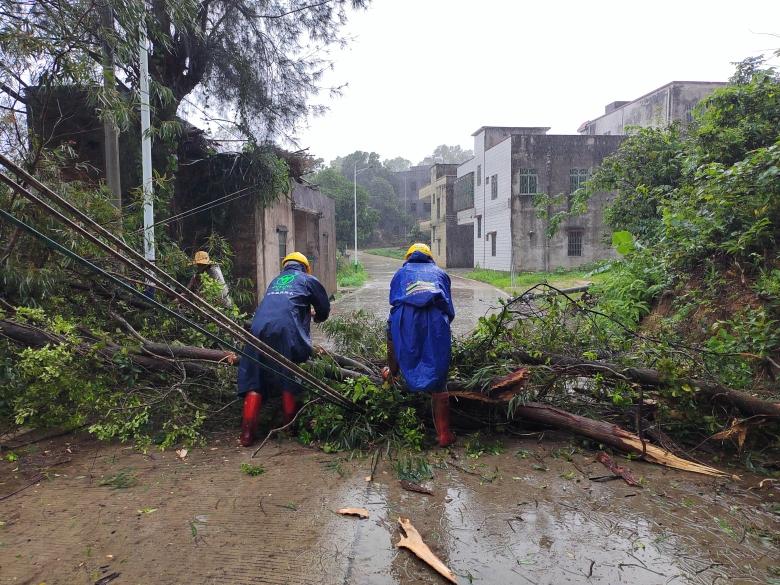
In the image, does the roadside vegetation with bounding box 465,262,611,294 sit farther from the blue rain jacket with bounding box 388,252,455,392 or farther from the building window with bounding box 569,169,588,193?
the blue rain jacket with bounding box 388,252,455,392

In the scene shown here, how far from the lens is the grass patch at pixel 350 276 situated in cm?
2311

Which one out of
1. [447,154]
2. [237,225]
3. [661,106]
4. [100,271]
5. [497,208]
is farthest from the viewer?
[447,154]

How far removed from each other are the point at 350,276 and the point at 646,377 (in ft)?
73.6

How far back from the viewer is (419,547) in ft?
8.89

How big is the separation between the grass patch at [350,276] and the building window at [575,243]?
10.2 metres

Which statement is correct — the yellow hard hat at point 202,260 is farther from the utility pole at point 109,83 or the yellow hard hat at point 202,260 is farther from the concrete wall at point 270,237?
the concrete wall at point 270,237

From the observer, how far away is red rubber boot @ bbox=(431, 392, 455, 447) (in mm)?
4109

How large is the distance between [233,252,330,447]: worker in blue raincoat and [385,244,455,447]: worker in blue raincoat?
0.79 meters

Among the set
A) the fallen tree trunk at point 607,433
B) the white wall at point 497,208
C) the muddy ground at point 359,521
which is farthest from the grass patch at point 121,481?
the white wall at point 497,208

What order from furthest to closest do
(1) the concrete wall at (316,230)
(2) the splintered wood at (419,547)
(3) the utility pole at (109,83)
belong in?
1. (1) the concrete wall at (316,230)
2. (3) the utility pole at (109,83)
3. (2) the splintered wood at (419,547)

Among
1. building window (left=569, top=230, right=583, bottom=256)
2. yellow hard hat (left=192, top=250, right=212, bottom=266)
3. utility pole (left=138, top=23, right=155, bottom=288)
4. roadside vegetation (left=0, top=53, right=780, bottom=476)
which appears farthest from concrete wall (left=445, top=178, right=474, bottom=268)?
yellow hard hat (left=192, top=250, right=212, bottom=266)

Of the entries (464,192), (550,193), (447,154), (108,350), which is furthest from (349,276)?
(447,154)

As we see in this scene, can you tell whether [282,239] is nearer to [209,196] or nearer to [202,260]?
[209,196]

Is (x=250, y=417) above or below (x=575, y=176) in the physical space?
below
